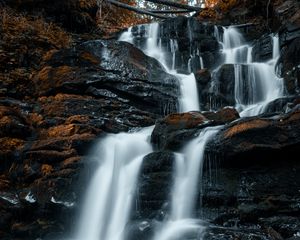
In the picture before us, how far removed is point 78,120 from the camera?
9109mm

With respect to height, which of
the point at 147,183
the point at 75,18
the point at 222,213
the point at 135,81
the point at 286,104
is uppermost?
the point at 75,18

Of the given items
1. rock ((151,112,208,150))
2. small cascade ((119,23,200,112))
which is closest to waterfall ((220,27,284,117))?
small cascade ((119,23,200,112))

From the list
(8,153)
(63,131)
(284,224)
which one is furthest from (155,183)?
(8,153)

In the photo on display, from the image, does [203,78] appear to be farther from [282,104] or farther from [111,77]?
[282,104]

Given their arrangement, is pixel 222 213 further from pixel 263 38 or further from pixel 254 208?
pixel 263 38

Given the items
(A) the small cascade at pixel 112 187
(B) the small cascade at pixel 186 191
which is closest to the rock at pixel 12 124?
(A) the small cascade at pixel 112 187

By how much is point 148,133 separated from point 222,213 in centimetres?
304

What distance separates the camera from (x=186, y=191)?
6867 millimetres

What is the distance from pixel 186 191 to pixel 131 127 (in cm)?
299

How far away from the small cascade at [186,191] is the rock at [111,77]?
10.9ft

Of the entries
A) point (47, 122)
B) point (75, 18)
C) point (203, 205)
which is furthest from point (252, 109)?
point (75, 18)

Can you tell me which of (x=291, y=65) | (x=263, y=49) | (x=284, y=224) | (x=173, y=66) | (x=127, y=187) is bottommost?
(x=284, y=224)

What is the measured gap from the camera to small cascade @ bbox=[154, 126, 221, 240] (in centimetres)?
605

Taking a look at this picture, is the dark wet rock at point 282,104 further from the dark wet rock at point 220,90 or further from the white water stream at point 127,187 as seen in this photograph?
the dark wet rock at point 220,90
